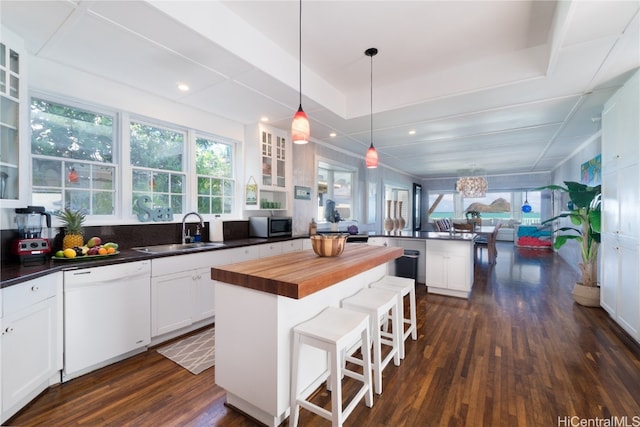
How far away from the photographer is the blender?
2014mm

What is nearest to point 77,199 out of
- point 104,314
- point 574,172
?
point 104,314

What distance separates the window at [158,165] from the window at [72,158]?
23cm

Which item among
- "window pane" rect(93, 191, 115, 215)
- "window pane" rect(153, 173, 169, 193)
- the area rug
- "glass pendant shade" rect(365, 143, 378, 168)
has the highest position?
"glass pendant shade" rect(365, 143, 378, 168)

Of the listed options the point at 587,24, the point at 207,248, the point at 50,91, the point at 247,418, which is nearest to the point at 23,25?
the point at 50,91

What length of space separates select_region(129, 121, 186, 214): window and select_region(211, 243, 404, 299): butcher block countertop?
2.00 metres

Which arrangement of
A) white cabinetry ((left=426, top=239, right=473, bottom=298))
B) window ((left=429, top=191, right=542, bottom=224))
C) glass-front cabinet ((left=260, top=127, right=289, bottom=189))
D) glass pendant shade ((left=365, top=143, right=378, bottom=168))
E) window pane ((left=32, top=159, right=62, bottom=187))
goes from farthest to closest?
1. window ((left=429, top=191, right=542, bottom=224))
2. glass-front cabinet ((left=260, top=127, right=289, bottom=189))
3. white cabinetry ((left=426, top=239, right=473, bottom=298))
4. glass pendant shade ((left=365, top=143, right=378, bottom=168))
5. window pane ((left=32, top=159, right=62, bottom=187))

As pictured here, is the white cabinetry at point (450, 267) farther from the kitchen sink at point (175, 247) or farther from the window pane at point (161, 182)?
the window pane at point (161, 182)

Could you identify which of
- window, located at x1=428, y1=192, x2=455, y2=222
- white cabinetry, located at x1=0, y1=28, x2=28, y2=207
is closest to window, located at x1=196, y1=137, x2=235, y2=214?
white cabinetry, located at x1=0, y1=28, x2=28, y2=207

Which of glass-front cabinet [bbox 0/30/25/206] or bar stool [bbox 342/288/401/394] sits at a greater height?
glass-front cabinet [bbox 0/30/25/206]

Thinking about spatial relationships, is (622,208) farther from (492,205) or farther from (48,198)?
(492,205)

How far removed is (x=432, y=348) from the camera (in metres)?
2.55

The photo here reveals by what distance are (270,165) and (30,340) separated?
3090 millimetres

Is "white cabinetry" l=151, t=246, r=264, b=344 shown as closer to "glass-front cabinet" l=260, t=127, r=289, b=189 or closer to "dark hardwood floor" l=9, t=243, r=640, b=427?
"dark hardwood floor" l=9, t=243, r=640, b=427

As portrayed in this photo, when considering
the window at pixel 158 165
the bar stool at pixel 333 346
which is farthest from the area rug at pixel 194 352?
the window at pixel 158 165
